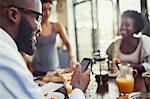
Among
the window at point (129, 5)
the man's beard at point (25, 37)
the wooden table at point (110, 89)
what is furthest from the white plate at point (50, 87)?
the window at point (129, 5)

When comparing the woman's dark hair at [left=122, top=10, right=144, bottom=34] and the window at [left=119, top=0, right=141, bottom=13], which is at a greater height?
the window at [left=119, top=0, right=141, bottom=13]

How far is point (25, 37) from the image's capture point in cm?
104

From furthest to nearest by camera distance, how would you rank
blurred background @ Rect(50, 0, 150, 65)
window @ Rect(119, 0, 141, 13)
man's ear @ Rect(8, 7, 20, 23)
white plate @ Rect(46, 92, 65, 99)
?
blurred background @ Rect(50, 0, 150, 65)
window @ Rect(119, 0, 141, 13)
white plate @ Rect(46, 92, 65, 99)
man's ear @ Rect(8, 7, 20, 23)

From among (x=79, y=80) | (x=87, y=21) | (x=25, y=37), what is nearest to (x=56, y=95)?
(x=79, y=80)

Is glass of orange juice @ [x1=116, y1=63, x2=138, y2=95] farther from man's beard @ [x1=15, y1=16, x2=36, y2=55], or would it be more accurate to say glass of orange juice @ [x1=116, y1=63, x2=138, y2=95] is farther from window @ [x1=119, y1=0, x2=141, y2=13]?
window @ [x1=119, y1=0, x2=141, y2=13]

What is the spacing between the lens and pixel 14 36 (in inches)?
38.3

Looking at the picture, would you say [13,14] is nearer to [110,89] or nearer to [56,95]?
[56,95]

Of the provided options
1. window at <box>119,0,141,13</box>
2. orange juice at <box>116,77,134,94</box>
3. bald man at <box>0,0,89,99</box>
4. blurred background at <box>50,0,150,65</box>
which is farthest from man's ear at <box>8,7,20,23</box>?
blurred background at <box>50,0,150,65</box>

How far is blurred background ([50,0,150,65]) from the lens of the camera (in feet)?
12.5

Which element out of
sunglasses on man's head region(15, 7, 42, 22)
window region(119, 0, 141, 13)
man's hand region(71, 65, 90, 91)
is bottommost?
man's hand region(71, 65, 90, 91)

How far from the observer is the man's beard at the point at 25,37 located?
99 centimetres

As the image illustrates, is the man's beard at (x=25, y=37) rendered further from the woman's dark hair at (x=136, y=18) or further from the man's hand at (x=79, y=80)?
the woman's dark hair at (x=136, y=18)

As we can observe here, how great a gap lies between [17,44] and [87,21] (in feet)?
11.2

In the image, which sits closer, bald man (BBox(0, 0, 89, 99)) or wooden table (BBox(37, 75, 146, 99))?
bald man (BBox(0, 0, 89, 99))
